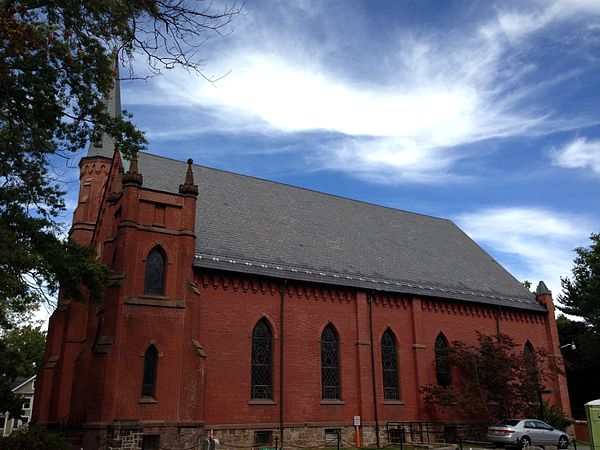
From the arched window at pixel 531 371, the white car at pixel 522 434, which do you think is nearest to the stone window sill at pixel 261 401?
the white car at pixel 522 434

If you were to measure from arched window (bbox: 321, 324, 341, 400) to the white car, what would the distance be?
6.89 metres

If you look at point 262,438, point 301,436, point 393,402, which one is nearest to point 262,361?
point 262,438

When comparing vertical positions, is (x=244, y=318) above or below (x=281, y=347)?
above

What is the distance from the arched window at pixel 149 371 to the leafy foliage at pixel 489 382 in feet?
42.3

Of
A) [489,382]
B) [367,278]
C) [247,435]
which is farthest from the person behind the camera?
[367,278]

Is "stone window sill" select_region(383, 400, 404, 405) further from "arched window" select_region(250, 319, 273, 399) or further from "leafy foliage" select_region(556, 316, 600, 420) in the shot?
"leafy foliage" select_region(556, 316, 600, 420)

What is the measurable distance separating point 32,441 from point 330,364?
41.6ft

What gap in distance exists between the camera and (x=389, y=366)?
26.3 meters

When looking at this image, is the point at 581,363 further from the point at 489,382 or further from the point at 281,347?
the point at 281,347

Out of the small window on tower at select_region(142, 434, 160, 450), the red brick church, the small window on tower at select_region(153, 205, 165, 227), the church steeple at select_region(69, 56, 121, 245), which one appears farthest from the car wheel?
the church steeple at select_region(69, 56, 121, 245)

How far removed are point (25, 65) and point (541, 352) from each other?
2656 cm

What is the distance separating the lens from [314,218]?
30.3 meters

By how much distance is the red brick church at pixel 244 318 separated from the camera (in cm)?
1936

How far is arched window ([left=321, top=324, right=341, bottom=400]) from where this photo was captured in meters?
24.0
